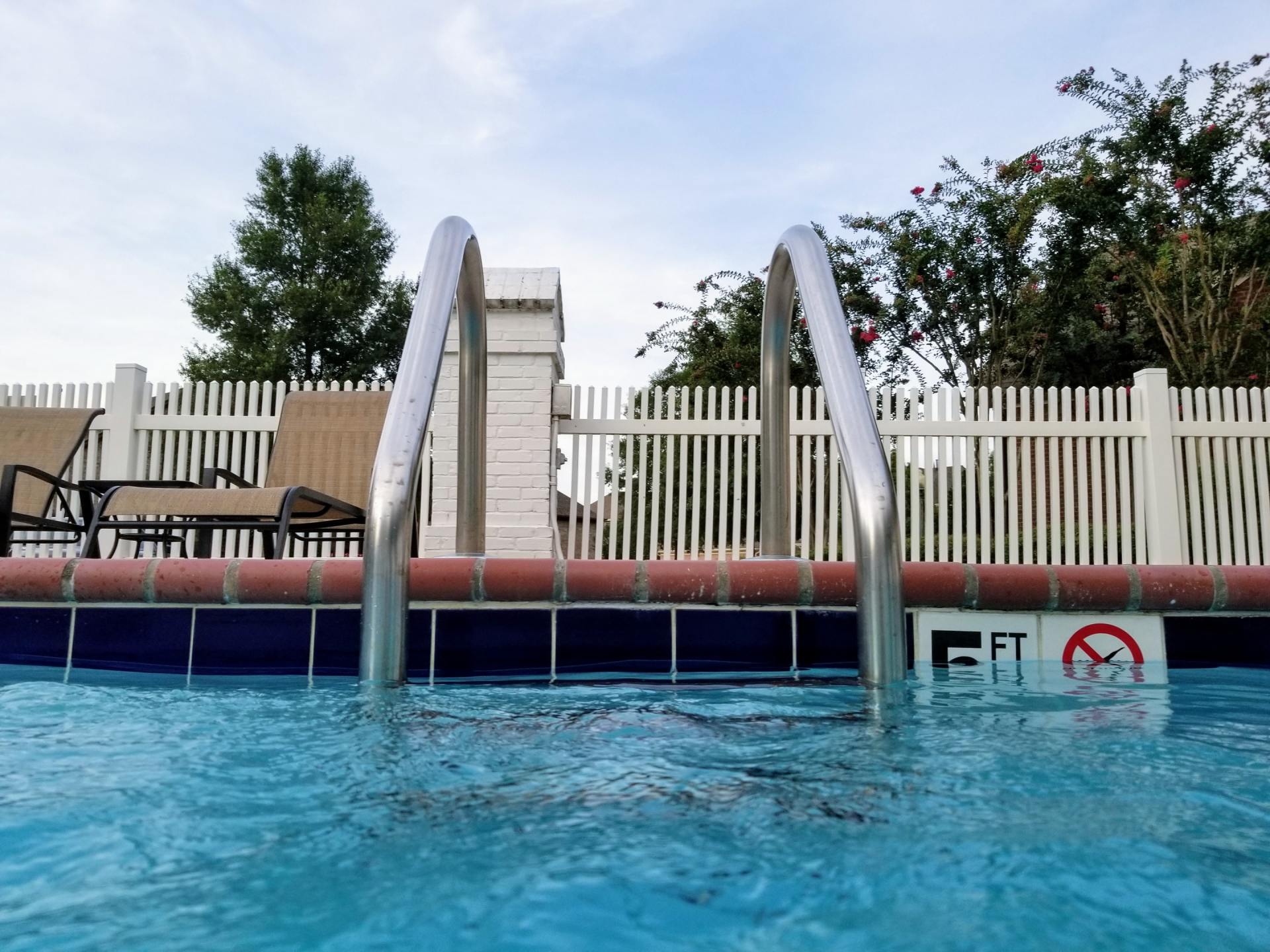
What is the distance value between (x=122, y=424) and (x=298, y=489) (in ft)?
12.4

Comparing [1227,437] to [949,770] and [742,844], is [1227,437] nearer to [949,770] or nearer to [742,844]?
[949,770]

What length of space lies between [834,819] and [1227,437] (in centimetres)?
743

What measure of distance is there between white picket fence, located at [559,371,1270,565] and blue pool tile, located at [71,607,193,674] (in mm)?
4488

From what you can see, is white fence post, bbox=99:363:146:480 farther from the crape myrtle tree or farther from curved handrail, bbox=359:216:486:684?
the crape myrtle tree

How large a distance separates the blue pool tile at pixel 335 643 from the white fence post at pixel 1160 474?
6477mm

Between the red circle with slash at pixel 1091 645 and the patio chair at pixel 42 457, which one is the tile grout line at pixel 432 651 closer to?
the red circle with slash at pixel 1091 645

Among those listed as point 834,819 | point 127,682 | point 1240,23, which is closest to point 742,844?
point 834,819

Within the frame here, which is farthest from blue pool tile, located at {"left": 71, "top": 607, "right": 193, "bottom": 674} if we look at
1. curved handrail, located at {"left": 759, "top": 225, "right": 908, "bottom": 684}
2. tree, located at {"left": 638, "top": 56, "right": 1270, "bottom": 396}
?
tree, located at {"left": 638, "top": 56, "right": 1270, "bottom": 396}

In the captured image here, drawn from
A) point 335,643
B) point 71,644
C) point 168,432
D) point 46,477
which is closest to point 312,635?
point 335,643

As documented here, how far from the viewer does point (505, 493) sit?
5883mm

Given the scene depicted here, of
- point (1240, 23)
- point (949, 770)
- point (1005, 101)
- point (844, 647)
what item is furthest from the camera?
point (1240, 23)

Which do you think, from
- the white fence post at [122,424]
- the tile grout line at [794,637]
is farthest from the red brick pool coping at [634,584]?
the white fence post at [122,424]

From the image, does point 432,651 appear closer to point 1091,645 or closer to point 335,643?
point 335,643

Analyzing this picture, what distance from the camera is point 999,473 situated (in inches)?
271
